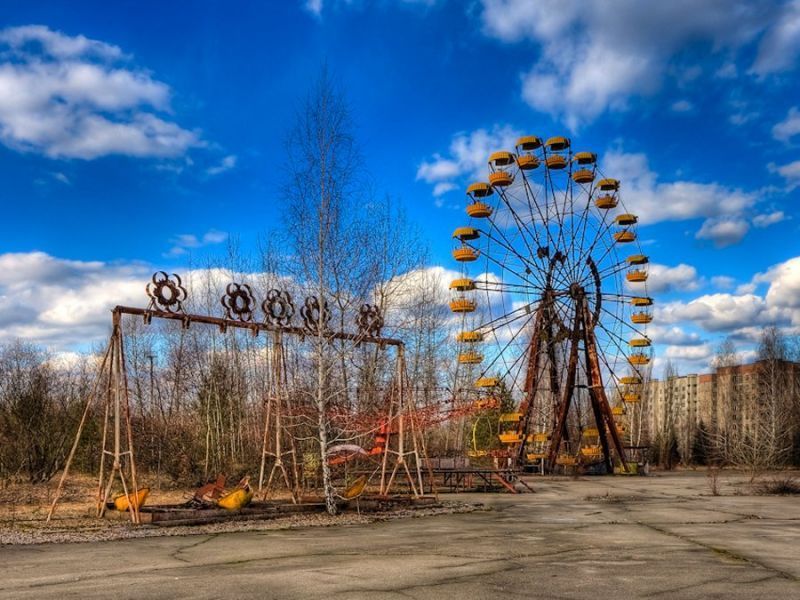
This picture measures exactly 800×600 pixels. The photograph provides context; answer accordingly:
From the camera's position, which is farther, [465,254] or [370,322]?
[465,254]

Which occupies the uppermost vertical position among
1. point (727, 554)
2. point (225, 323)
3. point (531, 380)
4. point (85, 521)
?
point (225, 323)

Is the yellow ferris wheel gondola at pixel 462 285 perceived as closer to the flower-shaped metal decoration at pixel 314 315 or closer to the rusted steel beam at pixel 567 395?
the rusted steel beam at pixel 567 395

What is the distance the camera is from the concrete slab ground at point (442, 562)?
7.75m

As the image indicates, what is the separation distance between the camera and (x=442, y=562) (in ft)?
31.5

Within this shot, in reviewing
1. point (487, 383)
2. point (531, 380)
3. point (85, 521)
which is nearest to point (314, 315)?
point (85, 521)

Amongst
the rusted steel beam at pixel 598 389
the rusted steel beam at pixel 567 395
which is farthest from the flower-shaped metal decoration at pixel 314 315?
the rusted steel beam at pixel 598 389

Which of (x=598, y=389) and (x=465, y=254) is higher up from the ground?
(x=465, y=254)

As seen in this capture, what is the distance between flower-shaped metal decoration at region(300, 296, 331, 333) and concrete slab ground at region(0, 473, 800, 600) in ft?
13.4

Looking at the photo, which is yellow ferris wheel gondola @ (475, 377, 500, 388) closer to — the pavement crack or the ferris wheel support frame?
the ferris wheel support frame

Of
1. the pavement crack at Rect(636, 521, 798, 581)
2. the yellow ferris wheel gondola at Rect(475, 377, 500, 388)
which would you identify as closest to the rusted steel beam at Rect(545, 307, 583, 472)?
the yellow ferris wheel gondola at Rect(475, 377, 500, 388)

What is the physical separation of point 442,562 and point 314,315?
901cm

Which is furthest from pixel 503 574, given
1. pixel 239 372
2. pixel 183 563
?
pixel 239 372

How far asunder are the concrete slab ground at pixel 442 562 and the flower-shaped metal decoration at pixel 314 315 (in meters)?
4.09

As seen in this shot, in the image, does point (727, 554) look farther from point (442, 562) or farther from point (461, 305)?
point (461, 305)
